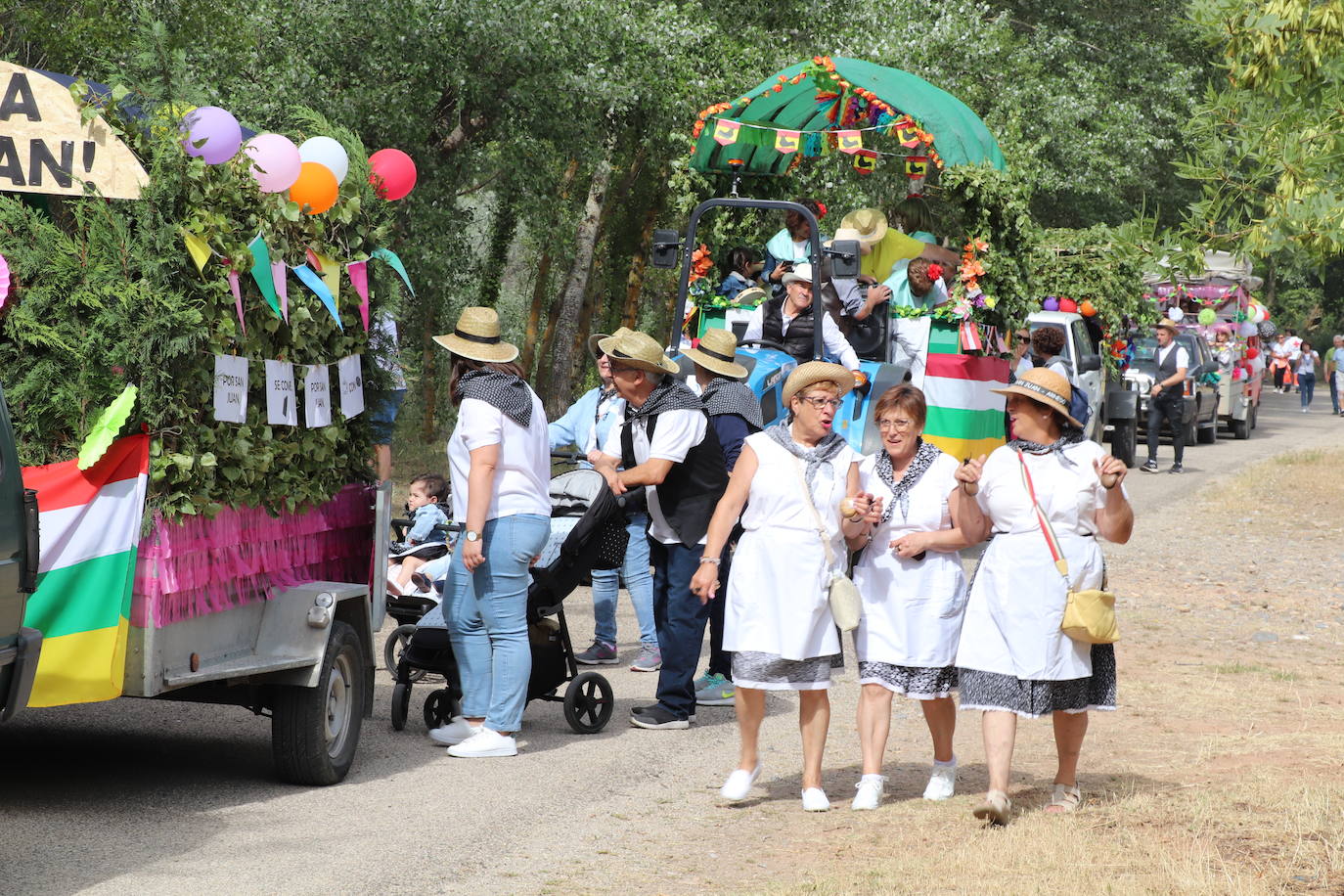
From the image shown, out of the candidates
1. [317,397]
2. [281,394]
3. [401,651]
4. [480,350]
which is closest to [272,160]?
[281,394]

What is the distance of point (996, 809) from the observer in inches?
248

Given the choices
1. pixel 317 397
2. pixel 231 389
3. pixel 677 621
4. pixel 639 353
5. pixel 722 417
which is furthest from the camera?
→ pixel 722 417

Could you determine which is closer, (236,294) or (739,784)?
(236,294)

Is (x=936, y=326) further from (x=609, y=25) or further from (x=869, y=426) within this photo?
(x=609, y=25)

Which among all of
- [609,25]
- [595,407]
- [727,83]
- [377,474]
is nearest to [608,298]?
[727,83]

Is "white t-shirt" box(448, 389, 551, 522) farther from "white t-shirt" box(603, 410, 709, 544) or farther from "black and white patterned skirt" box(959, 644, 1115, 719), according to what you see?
"black and white patterned skirt" box(959, 644, 1115, 719)

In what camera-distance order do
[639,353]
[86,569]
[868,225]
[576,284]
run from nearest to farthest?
[86,569], [639,353], [868,225], [576,284]

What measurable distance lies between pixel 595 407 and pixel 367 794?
368cm

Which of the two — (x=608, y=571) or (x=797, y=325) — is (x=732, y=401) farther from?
(x=797, y=325)

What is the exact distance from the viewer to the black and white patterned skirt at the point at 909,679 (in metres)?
6.65

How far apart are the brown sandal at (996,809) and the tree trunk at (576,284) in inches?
689

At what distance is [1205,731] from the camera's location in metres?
8.51

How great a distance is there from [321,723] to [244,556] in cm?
76

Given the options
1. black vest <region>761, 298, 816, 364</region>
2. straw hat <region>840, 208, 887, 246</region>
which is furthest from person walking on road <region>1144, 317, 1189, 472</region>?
black vest <region>761, 298, 816, 364</region>
